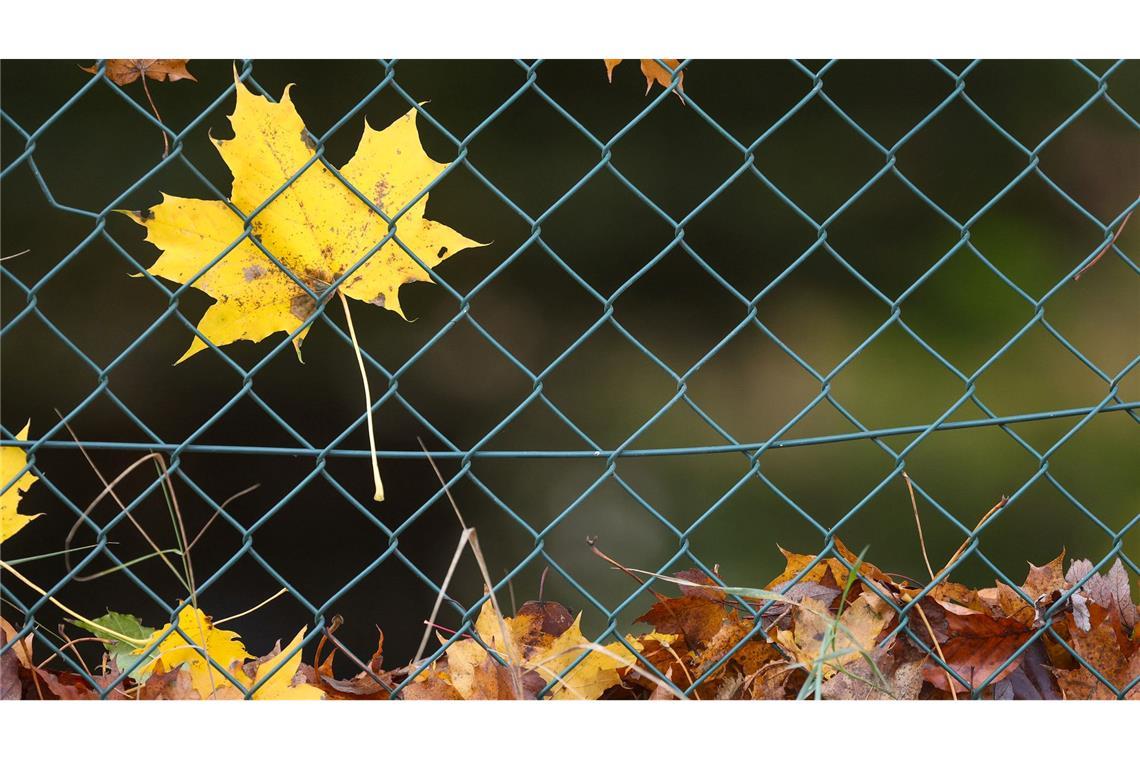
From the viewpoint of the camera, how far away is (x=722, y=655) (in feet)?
3.66

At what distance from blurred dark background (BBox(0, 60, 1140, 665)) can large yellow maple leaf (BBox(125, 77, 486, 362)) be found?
1746 mm

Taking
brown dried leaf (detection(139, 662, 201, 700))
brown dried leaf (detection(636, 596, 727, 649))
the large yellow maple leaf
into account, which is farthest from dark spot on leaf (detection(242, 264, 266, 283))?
brown dried leaf (detection(636, 596, 727, 649))

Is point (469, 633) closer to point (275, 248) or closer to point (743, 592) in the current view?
point (743, 592)

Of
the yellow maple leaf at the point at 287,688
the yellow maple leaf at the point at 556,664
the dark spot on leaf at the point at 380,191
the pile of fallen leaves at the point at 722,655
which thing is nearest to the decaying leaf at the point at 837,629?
the pile of fallen leaves at the point at 722,655

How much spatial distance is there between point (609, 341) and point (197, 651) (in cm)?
209

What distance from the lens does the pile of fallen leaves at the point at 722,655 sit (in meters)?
1.07

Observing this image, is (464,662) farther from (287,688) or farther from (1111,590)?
(1111,590)

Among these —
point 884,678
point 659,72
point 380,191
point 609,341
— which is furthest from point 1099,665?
point 609,341

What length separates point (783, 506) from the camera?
2939 mm

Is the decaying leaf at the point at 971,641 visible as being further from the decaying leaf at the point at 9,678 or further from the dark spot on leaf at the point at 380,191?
the decaying leaf at the point at 9,678

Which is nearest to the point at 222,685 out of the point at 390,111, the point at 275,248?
the point at 275,248

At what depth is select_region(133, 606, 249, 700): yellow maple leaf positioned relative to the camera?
1.07 metres

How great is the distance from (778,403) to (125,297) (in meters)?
1.92

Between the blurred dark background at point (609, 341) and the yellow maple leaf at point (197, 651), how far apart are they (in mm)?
1636
